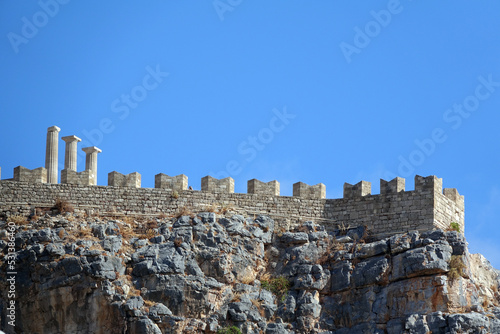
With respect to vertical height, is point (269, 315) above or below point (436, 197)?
below

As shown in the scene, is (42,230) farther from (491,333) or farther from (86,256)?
(491,333)

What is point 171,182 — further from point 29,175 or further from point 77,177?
point 29,175

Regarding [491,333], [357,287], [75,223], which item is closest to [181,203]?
[75,223]

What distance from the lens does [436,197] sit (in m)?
53.4

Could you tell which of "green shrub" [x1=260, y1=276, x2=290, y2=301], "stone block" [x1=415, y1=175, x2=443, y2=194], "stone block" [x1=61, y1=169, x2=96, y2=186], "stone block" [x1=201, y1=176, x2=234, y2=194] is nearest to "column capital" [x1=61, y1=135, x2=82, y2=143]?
"stone block" [x1=61, y1=169, x2=96, y2=186]

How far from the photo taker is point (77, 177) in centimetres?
5522

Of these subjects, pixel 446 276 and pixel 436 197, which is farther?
pixel 436 197

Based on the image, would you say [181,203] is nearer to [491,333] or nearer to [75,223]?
[75,223]

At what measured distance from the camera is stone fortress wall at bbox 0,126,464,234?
177ft

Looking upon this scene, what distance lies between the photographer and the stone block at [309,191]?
55.1m

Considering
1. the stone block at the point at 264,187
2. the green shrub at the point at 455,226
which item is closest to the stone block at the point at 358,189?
the stone block at the point at 264,187

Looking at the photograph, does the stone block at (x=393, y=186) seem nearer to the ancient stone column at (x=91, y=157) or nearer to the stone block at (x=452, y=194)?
the stone block at (x=452, y=194)

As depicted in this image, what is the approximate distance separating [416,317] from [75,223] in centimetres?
1421

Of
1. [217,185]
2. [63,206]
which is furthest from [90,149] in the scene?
[217,185]
